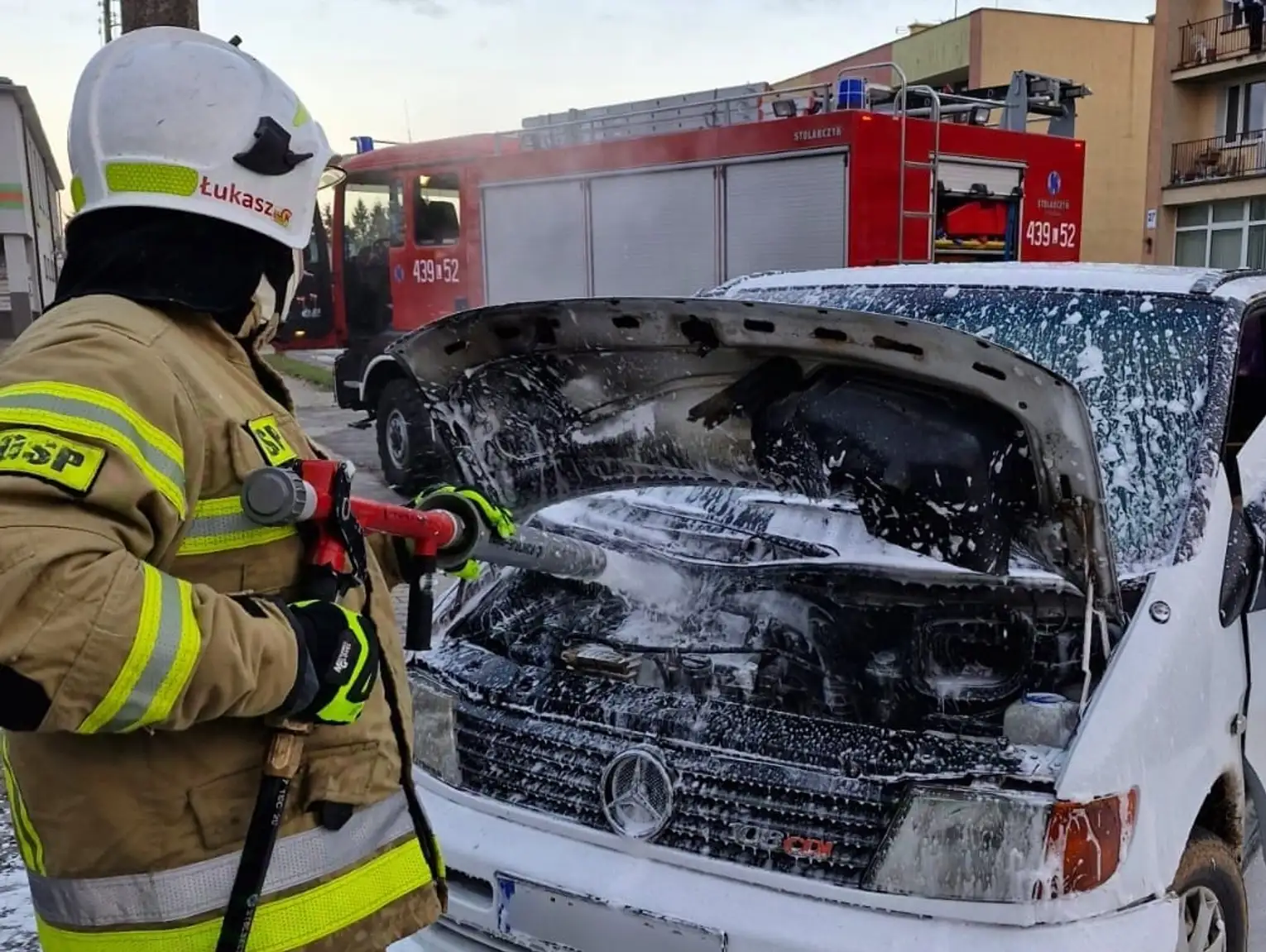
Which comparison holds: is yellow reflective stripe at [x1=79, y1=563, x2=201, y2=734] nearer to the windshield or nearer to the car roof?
the windshield

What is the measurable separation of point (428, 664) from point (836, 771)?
105 cm

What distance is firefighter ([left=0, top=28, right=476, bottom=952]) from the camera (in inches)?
47.3

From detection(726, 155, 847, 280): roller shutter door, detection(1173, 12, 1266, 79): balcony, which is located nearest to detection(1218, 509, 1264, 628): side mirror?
detection(726, 155, 847, 280): roller shutter door

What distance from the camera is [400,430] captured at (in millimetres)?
8359

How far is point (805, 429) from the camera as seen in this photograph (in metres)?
2.41

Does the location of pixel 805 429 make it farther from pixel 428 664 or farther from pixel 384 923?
pixel 384 923

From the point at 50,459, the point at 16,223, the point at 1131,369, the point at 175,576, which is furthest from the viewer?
the point at 16,223

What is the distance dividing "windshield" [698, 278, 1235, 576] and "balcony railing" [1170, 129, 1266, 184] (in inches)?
1027

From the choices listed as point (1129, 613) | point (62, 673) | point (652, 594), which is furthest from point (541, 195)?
point (62, 673)

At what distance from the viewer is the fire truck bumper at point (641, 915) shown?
1.94m

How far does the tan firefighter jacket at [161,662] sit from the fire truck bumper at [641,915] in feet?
1.83

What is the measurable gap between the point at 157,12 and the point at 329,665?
4.78 metres

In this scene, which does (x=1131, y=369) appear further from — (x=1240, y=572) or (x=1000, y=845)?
(x=1000, y=845)

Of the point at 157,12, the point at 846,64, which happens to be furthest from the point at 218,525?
the point at 846,64
